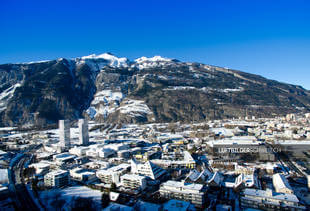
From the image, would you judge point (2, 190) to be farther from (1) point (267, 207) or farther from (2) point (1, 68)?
(2) point (1, 68)

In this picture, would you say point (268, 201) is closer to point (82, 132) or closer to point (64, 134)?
point (82, 132)

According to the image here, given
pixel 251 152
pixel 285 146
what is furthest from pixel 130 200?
pixel 285 146

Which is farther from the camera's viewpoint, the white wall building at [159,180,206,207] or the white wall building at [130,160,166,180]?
the white wall building at [130,160,166,180]

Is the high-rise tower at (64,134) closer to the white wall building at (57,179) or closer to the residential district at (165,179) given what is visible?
the residential district at (165,179)

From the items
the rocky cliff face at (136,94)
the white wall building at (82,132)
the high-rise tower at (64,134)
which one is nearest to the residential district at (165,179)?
the high-rise tower at (64,134)

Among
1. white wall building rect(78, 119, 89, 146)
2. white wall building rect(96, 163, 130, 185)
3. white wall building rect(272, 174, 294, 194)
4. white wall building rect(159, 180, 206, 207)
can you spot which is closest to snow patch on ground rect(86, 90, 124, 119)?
white wall building rect(78, 119, 89, 146)

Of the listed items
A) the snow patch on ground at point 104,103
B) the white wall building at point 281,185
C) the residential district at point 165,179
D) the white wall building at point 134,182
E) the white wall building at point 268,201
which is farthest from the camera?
the snow patch on ground at point 104,103

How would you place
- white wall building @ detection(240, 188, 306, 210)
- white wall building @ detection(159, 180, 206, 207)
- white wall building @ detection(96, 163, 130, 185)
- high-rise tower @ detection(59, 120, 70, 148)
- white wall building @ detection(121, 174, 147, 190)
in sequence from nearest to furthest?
white wall building @ detection(240, 188, 306, 210)
white wall building @ detection(159, 180, 206, 207)
white wall building @ detection(121, 174, 147, 190)
white wall building @ detection(96, 163, 130, 185)
high-rise tower @ detection(59, 120, 70, 148)

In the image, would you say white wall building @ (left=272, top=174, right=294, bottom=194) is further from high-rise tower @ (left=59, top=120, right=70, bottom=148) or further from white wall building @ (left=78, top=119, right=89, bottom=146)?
high-rise tower @ (left=59, top=120, right=70, bottom=148)
